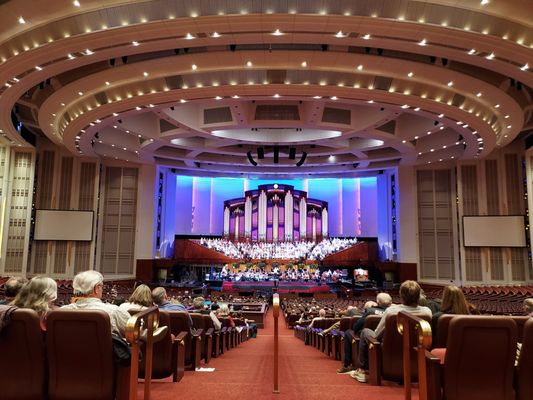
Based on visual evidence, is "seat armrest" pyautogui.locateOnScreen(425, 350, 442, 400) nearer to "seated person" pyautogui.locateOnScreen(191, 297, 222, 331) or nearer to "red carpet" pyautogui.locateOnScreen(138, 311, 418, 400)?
"red carpet" pyautogui.locateOnScreen(138, 311, 418, 400)

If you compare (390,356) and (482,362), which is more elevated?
(482,362)

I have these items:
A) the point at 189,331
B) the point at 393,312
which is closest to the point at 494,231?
the point at 393,312

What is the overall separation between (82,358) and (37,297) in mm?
527

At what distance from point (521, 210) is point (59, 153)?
20.1 metres

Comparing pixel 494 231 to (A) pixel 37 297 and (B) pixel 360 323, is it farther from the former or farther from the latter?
(A) pixel 37 297

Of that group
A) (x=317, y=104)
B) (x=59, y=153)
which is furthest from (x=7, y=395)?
(x=59, y=153)

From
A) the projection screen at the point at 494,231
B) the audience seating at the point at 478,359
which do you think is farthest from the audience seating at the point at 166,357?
the projection screen at the point at 494,231

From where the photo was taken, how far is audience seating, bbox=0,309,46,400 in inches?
93.4

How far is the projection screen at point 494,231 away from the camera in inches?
→ 659

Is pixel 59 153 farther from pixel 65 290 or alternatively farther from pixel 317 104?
pixel 317 104

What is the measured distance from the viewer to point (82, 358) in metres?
2.40

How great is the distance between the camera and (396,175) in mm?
20328

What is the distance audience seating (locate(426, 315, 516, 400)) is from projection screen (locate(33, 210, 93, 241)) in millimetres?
17969

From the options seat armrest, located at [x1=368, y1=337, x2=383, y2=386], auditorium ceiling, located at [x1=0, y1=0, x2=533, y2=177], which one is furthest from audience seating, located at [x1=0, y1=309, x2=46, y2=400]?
auditorium ceiling, located at [x1=0, y1=0, x2=533, y2=177]
